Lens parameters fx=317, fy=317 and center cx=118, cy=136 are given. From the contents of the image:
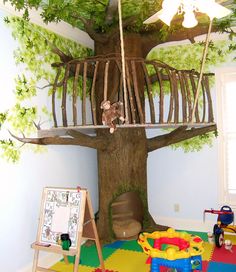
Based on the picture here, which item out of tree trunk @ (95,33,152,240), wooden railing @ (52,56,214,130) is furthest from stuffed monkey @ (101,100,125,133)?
tree trunk @ (95,33,152,240)

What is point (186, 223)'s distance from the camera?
172 inches

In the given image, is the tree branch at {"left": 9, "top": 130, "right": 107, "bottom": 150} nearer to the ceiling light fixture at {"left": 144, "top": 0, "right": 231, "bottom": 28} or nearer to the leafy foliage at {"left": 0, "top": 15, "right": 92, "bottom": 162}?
the leafy foliage at {"left": 0, "top": 15, "right": 92, "bottom": 162}

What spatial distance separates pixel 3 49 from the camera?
2859 mm

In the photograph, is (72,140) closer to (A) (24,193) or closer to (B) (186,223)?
(A) (24,193)

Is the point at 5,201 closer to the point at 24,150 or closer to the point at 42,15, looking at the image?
the point at 24,150

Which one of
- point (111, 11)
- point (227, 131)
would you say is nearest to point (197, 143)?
point (227, 131)

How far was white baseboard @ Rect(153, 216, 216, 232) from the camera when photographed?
4258mm

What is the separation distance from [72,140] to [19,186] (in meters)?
0.73

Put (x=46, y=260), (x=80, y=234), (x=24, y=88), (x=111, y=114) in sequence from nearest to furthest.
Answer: (x=111, y=114)
(x=80, y=234)
(x=24, y=88)
(x=46, y=260)

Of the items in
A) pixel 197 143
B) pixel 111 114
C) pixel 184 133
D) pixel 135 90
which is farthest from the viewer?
pixel 197 143

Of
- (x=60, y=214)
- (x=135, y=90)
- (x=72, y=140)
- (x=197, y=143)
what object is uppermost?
(x=135, y=90)

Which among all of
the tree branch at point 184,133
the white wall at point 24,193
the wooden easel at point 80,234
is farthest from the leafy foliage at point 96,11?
the wooden easel at point 80,234

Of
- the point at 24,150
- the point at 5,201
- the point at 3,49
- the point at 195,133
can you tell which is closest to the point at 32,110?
the point at 24,150

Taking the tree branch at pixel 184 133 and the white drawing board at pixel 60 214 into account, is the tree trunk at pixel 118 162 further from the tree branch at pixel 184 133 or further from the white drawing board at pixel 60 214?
the white drawing board at pixel 60 214
